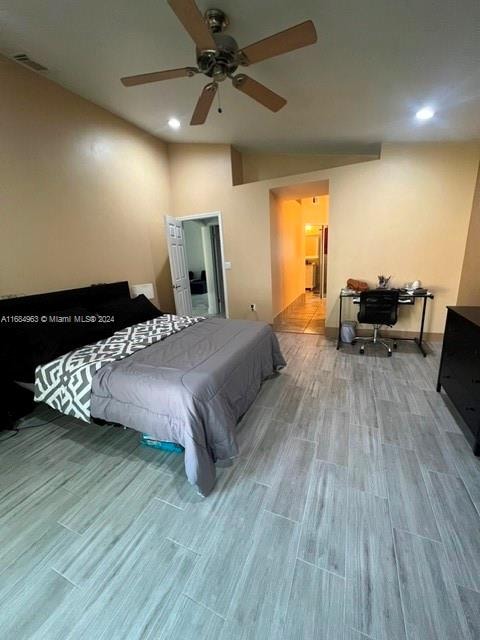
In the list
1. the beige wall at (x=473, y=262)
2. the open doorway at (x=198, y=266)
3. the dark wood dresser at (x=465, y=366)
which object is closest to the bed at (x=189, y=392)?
the dark wood dresser at (x=465, y=366)

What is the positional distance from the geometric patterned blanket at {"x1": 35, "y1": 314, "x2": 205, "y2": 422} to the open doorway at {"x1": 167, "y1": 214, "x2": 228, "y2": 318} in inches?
83.6

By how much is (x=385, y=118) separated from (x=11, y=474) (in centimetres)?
460

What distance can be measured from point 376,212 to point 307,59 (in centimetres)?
222

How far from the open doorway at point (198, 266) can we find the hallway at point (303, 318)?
1140 millimetres

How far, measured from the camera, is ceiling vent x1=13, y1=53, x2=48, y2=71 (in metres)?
2.42

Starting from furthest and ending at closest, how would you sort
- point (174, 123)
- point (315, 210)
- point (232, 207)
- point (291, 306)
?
1. point (315, 210)
2. point (291, 306)
3. point (232, 207)
4. point (174, 123)

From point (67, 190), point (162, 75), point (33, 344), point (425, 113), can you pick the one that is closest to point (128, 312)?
point (33, 344)

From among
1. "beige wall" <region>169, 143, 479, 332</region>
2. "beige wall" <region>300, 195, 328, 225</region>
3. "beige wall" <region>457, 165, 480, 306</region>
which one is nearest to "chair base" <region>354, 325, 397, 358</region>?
"beige wall" <region>169, 143, 479, 332</region>

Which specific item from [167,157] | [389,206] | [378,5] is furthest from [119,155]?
[389,206]

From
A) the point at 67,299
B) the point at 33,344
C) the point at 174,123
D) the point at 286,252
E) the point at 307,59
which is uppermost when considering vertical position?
the point at 174,123

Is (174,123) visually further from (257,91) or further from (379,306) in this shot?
(379,306)

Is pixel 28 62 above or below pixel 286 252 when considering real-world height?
above

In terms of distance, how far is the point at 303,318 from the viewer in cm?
521

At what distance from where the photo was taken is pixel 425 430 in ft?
6.71
